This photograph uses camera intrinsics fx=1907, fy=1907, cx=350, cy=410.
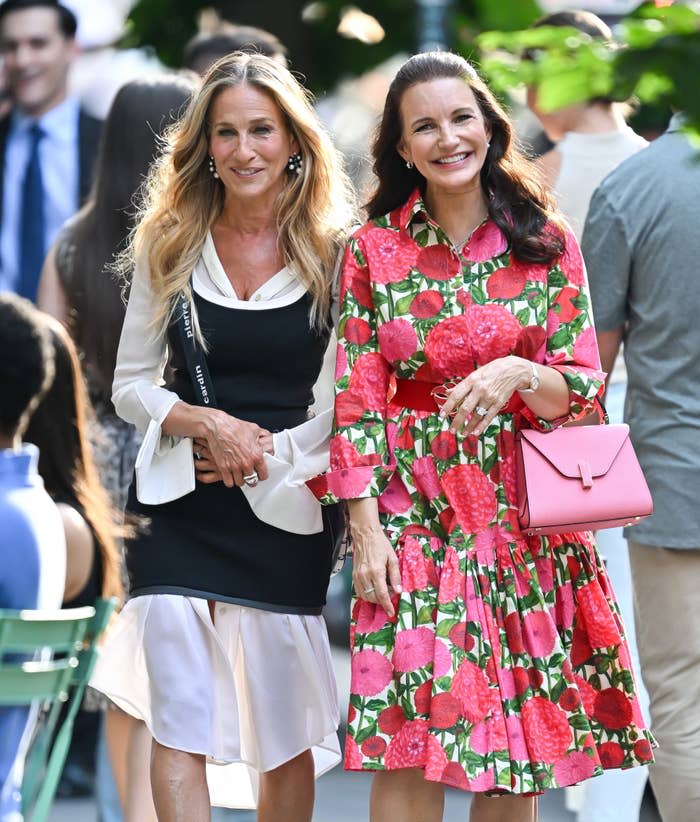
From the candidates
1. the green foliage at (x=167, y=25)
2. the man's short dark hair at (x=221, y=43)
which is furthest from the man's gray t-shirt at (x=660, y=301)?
the green foliage at (x=167, y=25)

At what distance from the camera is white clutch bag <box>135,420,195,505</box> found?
4898mm

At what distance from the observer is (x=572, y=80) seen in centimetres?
263

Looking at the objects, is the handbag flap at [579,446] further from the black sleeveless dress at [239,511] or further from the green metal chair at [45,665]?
the green metal chair at [45,665]

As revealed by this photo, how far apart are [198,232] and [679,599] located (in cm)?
166

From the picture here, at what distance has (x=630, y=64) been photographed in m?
2.58

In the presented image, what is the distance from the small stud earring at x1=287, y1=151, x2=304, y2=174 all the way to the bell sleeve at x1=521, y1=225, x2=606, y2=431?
2.57 feet

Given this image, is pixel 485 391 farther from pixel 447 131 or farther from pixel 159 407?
pixel 159 407

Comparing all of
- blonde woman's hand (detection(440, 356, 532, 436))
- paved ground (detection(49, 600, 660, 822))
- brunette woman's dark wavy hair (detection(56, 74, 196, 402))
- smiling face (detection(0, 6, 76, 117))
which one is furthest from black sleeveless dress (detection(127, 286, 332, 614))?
smiling face (detection(0, 6, 76, 117))

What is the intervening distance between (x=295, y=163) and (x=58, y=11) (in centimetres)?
290

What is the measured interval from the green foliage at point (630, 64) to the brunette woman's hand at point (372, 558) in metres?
2.03

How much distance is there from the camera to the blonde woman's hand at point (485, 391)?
445cm

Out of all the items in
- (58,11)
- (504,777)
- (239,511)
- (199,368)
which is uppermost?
(58,11)

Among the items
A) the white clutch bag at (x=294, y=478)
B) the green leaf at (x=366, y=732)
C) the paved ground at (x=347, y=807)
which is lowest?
the paved ground at (x=347, y=807)

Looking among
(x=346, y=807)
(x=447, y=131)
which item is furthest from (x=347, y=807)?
(x=447, y=131)
